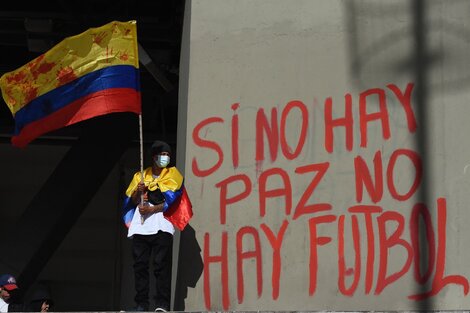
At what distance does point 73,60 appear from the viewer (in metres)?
9.48

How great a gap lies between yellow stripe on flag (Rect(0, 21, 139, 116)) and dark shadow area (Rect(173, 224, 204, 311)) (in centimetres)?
175

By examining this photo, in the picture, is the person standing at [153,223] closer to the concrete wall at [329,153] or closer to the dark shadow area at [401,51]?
the concrete wall at [329,153]

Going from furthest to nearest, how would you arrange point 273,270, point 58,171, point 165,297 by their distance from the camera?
point 58,171, point 273,270, point 165,297

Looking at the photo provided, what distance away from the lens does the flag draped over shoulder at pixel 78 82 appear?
30.7ft

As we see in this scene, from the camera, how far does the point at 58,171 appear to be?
43.6ft

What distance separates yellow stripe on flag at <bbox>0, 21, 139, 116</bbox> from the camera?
369 inches

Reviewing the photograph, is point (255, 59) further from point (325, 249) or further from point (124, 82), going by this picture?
point (325, 249)

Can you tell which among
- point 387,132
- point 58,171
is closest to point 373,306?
point 387,132

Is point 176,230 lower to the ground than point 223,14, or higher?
lower

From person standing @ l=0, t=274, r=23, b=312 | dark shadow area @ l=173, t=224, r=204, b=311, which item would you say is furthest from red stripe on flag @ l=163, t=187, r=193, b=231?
person standing @ l=0, t=274, r=23, b=312

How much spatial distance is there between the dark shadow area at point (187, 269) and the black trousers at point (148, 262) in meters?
0.45

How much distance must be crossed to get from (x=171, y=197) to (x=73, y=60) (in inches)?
64.6

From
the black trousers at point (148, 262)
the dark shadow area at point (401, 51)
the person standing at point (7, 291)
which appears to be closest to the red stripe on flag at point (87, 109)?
the black trousers at point (148, 262)

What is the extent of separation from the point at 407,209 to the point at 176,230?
2148mm
